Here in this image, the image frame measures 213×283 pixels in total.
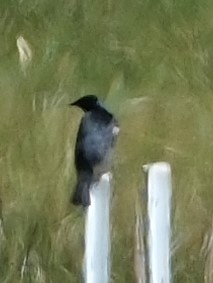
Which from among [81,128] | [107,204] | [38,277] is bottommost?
[38,277]

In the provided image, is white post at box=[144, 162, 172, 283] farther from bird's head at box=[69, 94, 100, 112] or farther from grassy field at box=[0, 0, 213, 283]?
bird's head at box=[69, 94, 100, 112]

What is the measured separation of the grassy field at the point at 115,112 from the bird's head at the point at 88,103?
0.01 m

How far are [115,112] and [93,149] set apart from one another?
7 centimetres

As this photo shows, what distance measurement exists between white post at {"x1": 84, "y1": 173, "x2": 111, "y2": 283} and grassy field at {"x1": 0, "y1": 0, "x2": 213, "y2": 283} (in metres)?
0.01

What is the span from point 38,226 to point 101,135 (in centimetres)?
16

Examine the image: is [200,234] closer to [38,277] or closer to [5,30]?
[38,277]

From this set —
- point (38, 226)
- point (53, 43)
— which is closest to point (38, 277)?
point (38, 226)

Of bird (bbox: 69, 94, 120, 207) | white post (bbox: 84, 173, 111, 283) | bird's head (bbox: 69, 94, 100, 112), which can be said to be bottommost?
white post (bbox: 84, 173, 111, 283)

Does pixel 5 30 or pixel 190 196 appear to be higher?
pixel 5 30

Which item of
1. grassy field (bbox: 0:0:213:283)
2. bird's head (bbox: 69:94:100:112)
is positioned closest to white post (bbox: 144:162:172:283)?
grassy field (bbox: 0:0:213:283)

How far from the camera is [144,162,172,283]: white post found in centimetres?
117

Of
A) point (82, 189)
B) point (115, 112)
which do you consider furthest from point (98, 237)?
point (115, 112)

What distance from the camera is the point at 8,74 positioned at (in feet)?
4.01

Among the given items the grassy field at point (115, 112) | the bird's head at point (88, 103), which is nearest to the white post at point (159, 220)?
the grassy field at point (115, 112)
